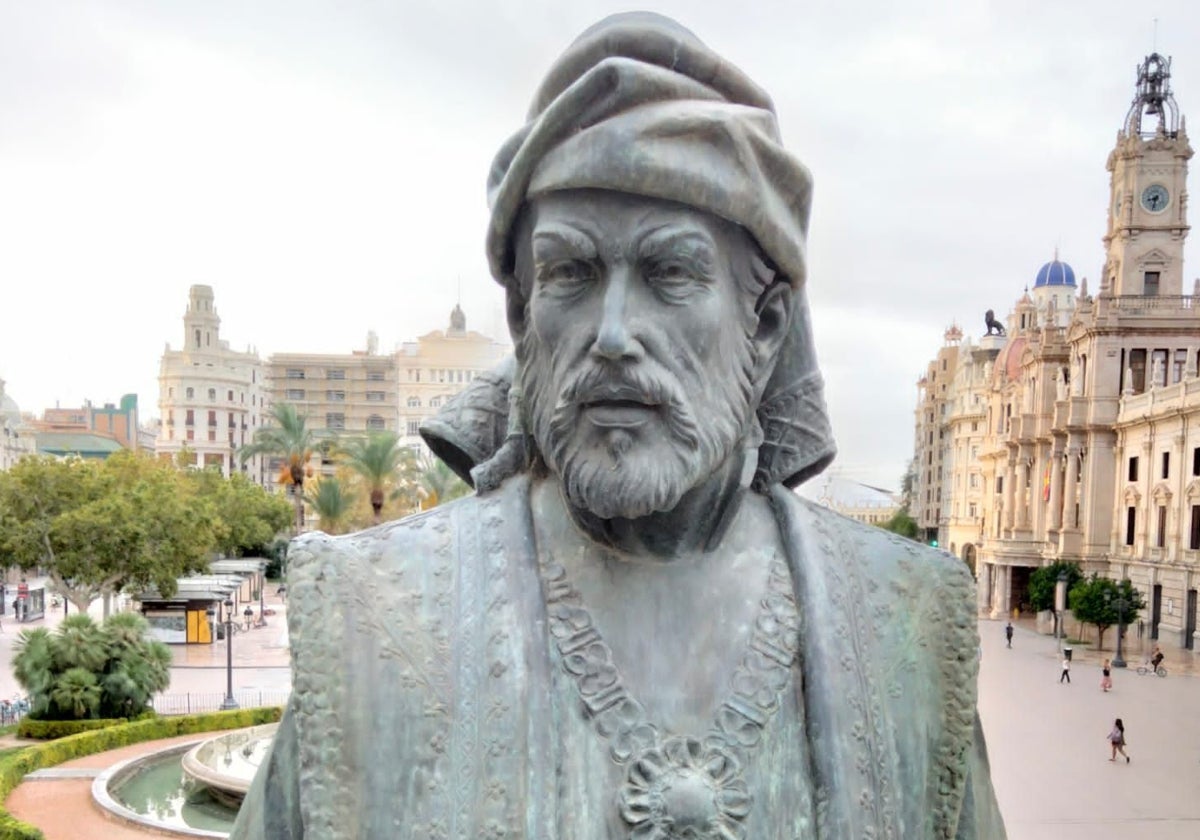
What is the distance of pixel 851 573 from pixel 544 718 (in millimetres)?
752

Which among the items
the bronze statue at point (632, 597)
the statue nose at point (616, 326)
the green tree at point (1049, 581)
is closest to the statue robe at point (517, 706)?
the bronze statue at point (632, 597)

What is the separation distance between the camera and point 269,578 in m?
53.5

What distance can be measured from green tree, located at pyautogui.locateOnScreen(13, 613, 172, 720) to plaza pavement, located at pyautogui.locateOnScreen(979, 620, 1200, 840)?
1389 centimetres

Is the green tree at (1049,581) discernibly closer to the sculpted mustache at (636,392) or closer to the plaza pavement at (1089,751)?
the plaza pavement at (1089,751)

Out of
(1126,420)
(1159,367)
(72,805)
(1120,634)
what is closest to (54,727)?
(72,805)

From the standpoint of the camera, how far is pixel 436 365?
3088 inches

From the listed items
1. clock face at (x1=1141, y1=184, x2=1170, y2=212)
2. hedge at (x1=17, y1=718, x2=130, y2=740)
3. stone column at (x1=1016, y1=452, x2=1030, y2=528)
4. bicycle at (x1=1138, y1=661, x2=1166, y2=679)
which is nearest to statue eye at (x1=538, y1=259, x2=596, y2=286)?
hedge at (x1=17, y1=718, x2=130, y2=740)

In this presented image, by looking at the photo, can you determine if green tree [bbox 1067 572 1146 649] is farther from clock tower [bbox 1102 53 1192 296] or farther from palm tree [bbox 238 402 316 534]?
palm tree [bbox 238 402 316 534]

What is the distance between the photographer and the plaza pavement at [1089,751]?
46.3 ft

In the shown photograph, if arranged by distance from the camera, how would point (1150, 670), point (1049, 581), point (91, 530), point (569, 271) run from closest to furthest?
point (569, 271)
point (91, 530)
point (1150, 670)
point (1049, 581)

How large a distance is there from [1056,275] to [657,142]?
7873 centimetres

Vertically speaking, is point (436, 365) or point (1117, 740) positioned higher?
point (436, 365)

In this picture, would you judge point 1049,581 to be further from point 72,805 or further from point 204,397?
point 204,397

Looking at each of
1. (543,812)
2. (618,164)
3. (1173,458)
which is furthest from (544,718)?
(1173,458)
